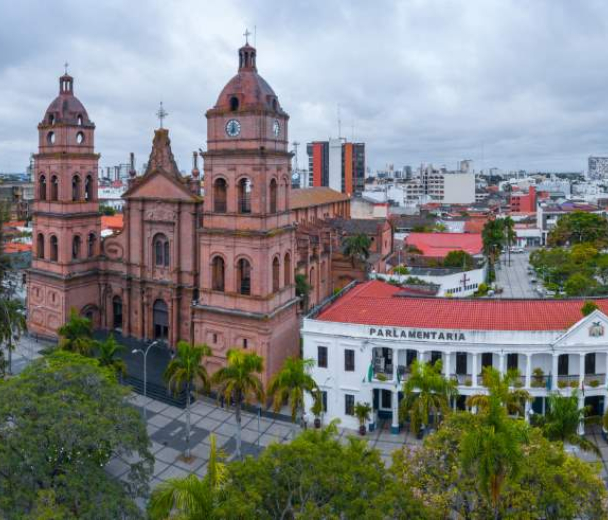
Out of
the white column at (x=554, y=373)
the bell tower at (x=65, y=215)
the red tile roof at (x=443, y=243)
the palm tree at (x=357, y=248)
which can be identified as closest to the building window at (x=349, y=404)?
the white column at (x=554, y=373)

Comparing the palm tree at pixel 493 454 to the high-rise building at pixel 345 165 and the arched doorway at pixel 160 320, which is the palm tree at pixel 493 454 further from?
the high-rise building at pixel 345 165

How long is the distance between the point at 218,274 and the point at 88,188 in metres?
19.0

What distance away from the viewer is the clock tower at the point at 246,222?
140 feet

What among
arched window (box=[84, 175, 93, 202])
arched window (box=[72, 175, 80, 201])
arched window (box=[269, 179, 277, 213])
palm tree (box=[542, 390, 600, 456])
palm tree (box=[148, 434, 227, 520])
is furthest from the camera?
arched window (box=[84, 175, 93, 202])

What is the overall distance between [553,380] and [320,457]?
22.4 meters

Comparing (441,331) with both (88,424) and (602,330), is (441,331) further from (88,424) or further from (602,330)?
(88,424)

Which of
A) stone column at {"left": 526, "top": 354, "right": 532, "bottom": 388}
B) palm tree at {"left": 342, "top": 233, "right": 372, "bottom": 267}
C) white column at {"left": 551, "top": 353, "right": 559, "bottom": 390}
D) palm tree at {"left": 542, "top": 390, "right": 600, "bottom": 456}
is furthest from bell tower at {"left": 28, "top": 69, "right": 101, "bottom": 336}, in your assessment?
palm tree at {"left": 542, "top": 390, "right": 600, "bottom": 456}

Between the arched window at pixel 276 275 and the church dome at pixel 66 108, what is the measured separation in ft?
77.3

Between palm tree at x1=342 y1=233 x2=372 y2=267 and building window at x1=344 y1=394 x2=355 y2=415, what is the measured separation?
30678 mm

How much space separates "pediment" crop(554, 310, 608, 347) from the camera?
123 ft

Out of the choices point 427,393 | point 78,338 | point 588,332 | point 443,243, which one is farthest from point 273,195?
point 443,243

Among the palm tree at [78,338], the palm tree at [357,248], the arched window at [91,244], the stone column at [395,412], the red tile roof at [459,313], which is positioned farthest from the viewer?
the palm tree at [357,248]

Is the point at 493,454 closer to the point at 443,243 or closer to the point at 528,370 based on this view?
the point at 528,370

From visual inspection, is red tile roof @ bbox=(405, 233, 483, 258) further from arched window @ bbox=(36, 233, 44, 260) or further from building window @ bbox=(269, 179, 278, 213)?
arched window @ bbox=(36, 233, 44, 260)
